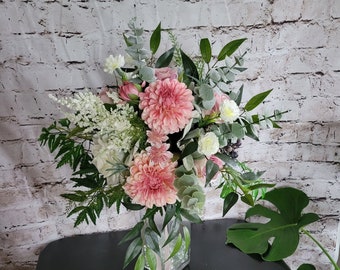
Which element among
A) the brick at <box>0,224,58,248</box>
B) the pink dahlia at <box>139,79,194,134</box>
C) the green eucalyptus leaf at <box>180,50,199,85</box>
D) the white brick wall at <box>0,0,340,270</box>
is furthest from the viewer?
the brick at <box>0,224,58,248</box>

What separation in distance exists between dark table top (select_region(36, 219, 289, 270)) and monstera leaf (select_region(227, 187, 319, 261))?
0.12 ft

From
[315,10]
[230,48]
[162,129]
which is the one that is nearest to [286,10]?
[315,10]

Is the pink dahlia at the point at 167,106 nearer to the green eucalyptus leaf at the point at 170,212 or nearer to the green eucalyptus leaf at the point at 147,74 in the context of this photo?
the green eucalyptus leaf at the point at 147,74

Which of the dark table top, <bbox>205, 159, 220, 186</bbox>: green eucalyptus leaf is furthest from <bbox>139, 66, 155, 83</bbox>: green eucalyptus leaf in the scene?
the dark table top

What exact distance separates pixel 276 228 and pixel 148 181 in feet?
1.78

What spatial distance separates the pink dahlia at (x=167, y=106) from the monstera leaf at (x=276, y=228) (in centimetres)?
56

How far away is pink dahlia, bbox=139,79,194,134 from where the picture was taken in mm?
769

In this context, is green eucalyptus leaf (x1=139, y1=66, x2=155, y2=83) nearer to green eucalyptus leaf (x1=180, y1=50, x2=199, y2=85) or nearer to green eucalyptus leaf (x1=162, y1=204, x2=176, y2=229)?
green eucalyptus leaf (x1=180, y1=50, x2=199, y2=85)

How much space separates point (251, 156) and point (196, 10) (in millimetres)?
471

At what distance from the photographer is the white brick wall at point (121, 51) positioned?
1001 mm

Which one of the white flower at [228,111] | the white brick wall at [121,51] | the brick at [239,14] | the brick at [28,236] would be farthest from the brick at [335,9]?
the brick at [28,236]

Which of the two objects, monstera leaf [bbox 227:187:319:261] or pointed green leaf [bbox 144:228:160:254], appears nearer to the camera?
pointed green leaf [bbox 144:228:160:254]

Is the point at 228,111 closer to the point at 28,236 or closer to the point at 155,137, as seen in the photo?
the point at 155,137

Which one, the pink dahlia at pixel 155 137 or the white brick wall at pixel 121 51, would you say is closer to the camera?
the pink dahlia at pixel 155 137
